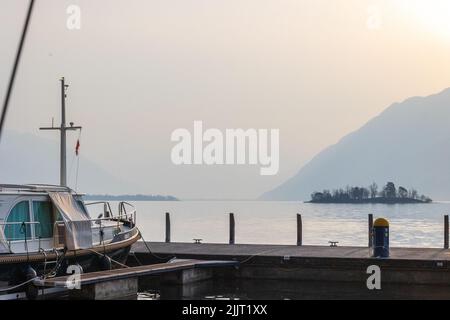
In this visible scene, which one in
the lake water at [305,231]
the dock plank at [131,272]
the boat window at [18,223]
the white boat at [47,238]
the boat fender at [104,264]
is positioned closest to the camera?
the dock plank at [131,272]

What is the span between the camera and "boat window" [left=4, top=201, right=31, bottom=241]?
64.6ft

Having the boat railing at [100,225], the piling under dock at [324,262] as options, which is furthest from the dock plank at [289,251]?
the boat railing at [100,225]

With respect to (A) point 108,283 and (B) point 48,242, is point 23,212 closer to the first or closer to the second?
(B) point 48,242

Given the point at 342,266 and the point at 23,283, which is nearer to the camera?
the point at 23,283

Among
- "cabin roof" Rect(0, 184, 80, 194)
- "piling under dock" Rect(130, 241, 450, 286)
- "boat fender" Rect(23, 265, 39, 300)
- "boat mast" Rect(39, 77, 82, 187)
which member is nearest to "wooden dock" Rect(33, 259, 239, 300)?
"boat fender" Rect(23, 265, 39, 300)

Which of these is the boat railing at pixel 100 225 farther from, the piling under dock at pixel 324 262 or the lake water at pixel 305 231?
the lake water at pixel 305 231

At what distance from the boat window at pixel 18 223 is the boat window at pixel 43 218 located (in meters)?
0.28

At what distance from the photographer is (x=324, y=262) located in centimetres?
2323

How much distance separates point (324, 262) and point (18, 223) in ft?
29.1

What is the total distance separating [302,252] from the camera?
82.2 ft

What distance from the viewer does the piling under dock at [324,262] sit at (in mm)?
22375
